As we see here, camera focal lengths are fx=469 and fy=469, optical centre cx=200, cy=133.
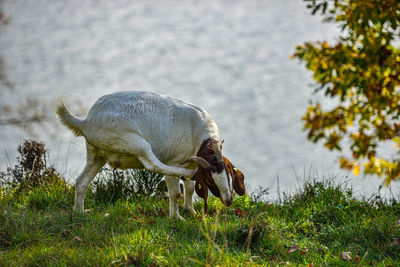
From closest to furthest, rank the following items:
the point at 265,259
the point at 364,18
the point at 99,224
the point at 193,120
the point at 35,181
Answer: the point at 364,18
the point at 265,259
the point at 99,224
the point at 193,120
the point at 35,181

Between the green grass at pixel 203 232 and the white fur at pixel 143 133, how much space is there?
571mm

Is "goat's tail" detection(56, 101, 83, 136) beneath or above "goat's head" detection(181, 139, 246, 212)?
above

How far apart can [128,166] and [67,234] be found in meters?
1.20

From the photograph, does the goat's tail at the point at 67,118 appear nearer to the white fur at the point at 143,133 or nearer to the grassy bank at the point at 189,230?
the white fur at the point at 143,133

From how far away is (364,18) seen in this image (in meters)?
3.50

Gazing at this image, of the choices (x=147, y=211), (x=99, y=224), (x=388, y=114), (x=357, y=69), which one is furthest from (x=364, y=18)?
(x=147, y=211)

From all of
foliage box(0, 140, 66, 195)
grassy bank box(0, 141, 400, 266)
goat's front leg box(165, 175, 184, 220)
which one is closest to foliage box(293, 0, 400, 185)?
grassy bank box(0, 141, 400, 266)

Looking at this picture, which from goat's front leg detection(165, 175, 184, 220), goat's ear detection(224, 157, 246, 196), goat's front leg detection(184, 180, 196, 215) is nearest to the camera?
goat's ear detection(224, 157, 246, 196)

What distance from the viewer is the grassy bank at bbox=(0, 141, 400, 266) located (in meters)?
4.83

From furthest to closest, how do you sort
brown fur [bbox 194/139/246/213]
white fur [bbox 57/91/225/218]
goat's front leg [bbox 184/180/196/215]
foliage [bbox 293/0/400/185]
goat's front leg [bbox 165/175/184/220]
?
goat's front leg [bbox 184/180/196/215], goat's front leg [bbox 165/175/184/220], brown fur [bbox 194/139/246/213], white fur [bbox 57/91/225/218], foliage [bbox 293/0/400/185]

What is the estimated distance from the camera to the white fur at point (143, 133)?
232 inches

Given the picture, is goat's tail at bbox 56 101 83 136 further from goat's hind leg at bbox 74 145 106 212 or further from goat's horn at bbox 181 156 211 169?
goat's horn at bbox 181 156 211 169

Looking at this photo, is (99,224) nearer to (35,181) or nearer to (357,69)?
(35,181)

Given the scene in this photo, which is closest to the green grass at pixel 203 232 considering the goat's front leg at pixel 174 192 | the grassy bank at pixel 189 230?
the grassy bank at pixel 189 230
